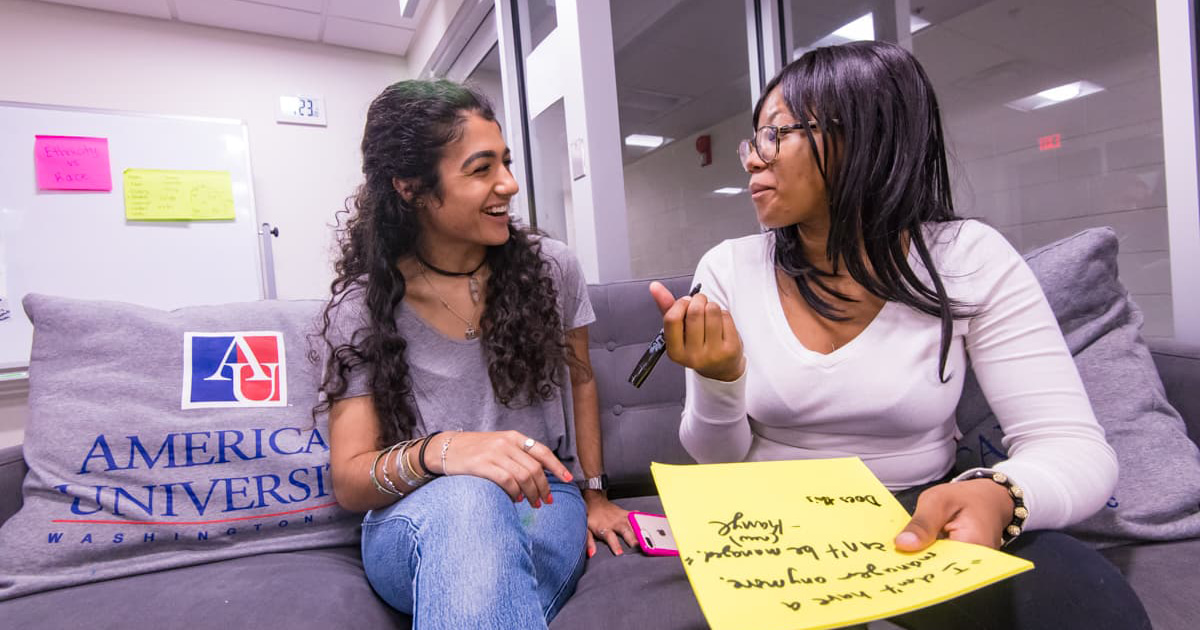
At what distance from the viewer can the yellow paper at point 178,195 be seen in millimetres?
2369

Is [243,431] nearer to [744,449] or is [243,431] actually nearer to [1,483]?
[1,483]

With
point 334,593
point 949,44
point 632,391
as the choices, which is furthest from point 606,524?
point 949,44

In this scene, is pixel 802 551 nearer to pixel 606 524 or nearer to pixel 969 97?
pixel 606 524

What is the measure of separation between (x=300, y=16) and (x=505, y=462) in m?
2.96

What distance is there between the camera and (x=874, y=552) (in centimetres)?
46

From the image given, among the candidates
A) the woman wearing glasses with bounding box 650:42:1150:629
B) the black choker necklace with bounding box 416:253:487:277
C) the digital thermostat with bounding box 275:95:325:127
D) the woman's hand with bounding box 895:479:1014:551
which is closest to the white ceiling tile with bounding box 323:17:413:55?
the digital thermostat with bounding box 275:95:325:127

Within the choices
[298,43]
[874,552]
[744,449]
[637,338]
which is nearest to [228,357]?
[637,338]

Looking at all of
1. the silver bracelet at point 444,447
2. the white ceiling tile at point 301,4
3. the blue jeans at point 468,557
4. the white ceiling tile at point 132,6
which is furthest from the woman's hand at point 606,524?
the white ceiling tile at point 132,6

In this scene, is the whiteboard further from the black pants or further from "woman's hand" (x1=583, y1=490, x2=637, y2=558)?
the black pants

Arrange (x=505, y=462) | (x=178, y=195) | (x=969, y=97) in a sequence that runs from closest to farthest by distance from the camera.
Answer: (x=505, y=462) → (x=969, y=97) → (x=178, y=195)

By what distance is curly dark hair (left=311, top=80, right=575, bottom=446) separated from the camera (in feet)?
2.98

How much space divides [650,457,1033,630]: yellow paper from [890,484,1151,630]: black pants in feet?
0.39

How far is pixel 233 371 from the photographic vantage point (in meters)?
1.02

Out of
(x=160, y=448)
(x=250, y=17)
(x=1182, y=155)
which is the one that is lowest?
(x=160, y=448)
